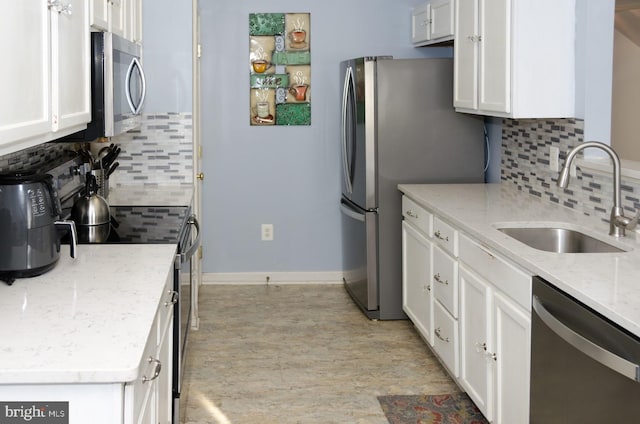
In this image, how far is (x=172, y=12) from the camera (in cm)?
439

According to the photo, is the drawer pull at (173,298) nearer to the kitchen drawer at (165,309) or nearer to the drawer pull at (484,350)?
the kitchen drawer at (165,309)

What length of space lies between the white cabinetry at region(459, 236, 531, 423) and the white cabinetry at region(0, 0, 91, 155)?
1.48m

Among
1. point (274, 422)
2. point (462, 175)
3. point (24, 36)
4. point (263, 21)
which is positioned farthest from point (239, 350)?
point (24, 36)

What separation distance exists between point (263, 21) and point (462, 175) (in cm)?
184

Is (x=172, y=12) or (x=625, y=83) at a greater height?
(x=172, y=12)

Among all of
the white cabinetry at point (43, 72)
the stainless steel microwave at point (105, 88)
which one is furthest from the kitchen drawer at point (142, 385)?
the stainless steel microwave at point (105, 88)

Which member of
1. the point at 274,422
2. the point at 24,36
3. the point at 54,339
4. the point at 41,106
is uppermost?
the point at 24,36

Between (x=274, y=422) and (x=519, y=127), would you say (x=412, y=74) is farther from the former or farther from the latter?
(x=274, y=422)

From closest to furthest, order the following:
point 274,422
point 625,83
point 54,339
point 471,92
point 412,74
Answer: point 54,339, point 274,422, point 471,92, point 412,74, point 625,83

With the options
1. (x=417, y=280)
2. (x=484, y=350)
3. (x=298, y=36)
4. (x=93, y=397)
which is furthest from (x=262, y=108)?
(x=93, y=397)

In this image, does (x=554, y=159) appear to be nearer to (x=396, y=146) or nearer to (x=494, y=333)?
(x=396, y=146)

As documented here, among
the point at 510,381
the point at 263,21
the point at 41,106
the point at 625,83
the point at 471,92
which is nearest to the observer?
the point at 41,106

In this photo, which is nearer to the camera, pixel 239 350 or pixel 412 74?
pixel 239 350

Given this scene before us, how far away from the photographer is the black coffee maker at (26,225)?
2.13 m
